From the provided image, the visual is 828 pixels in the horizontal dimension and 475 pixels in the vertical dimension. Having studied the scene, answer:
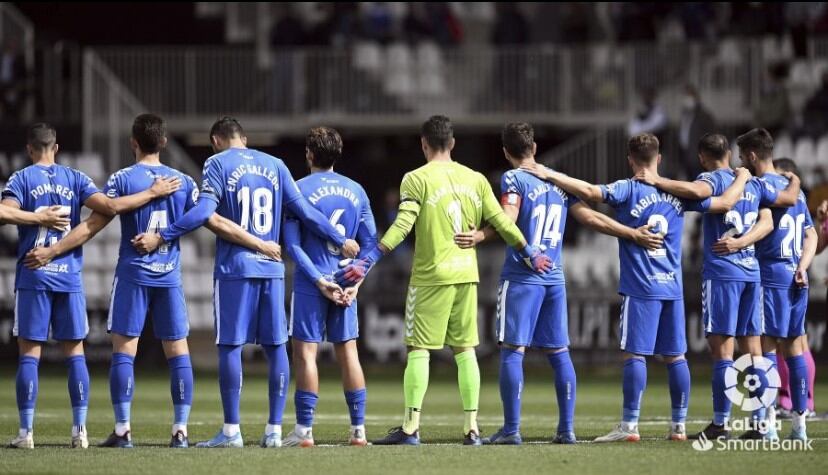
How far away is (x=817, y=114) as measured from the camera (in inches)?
985

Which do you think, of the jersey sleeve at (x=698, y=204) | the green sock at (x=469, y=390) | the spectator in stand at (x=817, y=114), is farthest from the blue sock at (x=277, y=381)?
the spectator in stand at (x=817, y=114)

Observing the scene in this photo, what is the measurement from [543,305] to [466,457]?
1.80 m

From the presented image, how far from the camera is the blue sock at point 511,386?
1102 centimetres

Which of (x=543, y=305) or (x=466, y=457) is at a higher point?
(x=543, y=305)

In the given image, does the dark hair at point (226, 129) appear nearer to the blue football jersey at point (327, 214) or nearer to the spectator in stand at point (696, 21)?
the blue football jersey at point (327, 214)

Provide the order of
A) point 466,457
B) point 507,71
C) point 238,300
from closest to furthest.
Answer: point 466,457 < point 238,300 < point 507,71

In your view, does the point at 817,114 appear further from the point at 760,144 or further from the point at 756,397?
the point at 756,397

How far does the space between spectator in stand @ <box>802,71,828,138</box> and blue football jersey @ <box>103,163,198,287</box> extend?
1666 cm

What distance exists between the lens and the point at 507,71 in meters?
27.0

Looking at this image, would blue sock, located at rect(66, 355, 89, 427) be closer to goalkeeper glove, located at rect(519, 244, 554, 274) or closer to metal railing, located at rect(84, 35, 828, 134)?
goalkeeper glove, located at rect(519, 244, 554, 274)

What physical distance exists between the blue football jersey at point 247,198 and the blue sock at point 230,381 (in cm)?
58

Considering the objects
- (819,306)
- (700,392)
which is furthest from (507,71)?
(700,392)

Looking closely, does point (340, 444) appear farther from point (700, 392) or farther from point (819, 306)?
point (819, 306)

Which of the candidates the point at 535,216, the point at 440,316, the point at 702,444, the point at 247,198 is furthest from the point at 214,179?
A: the point at 702,444
